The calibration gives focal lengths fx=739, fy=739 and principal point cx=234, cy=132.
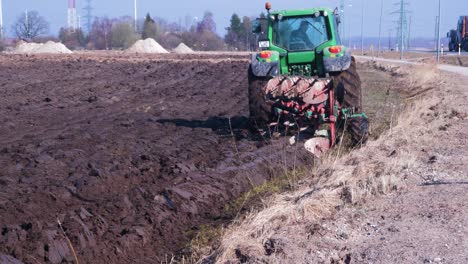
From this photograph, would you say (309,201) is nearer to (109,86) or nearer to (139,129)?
(139,129)

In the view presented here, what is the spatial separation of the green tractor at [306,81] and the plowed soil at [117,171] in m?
0.65

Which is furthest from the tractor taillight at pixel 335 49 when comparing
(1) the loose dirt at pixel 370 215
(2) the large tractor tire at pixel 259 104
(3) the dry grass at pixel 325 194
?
(1) the loose dirt at pixel 370 215

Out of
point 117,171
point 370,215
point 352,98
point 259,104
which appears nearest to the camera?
point 370,215

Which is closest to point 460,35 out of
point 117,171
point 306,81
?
point 306,81

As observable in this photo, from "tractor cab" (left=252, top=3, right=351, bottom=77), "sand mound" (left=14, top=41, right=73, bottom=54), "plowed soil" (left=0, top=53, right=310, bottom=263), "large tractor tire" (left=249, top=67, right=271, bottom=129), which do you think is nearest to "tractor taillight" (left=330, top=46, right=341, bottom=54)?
"tractor cab" (left=252, top=3, right=351, bottom=77)

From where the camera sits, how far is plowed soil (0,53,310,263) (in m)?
6.68

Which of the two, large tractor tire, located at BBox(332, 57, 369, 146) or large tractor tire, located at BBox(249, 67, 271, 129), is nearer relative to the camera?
large tractor tire, located at BBox(332, 57, 369, 146)

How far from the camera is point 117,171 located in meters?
9.08

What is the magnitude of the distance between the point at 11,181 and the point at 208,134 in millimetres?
4708

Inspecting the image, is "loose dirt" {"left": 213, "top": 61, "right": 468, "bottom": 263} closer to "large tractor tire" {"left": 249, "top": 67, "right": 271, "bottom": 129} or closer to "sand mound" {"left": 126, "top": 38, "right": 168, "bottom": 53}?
"large tractor tire" {"left": 249, "top": 67, "right": 271, "bottom": 129}

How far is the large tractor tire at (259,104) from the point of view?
11953 millimetres

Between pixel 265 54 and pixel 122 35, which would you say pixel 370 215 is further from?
pixel 122 35

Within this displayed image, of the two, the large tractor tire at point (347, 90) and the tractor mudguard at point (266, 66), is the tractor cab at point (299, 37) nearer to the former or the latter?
the tractor mudguard at point (266, 66)

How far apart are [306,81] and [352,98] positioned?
111 centimetres
